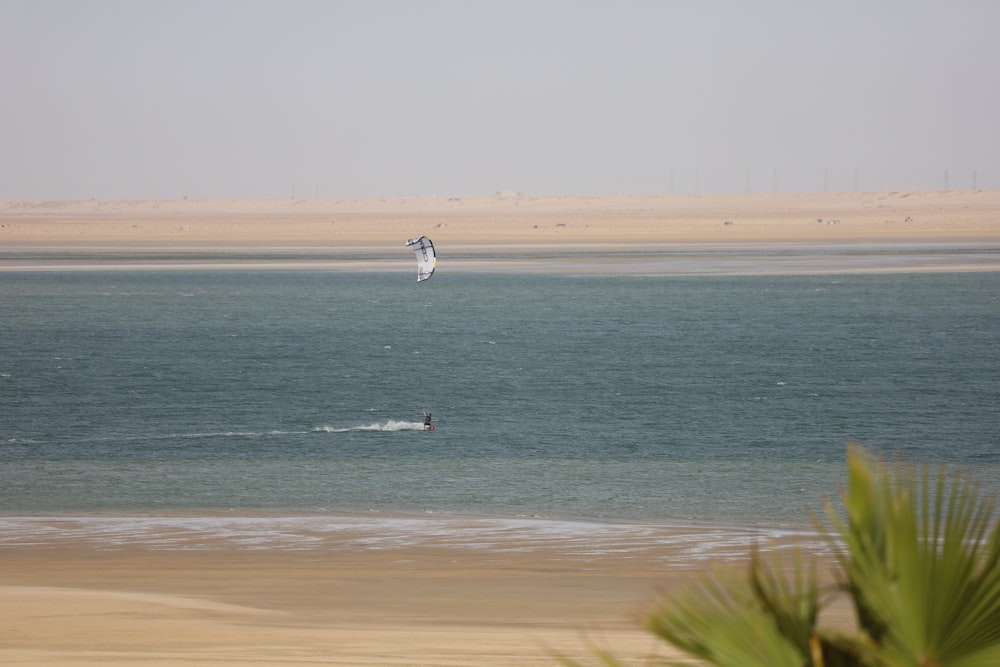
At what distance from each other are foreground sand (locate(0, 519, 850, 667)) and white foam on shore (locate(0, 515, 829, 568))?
0.06m

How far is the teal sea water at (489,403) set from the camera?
18.8 m

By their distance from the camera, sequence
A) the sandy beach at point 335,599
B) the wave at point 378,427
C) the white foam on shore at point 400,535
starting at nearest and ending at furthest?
→ the sandy beach at point 335,599 → the white foam on shore at point 400,535 → the wave at point 378,427

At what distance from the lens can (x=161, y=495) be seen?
18375 millimetres

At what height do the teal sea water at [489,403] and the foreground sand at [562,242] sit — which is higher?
the foreground sand at [562,242]

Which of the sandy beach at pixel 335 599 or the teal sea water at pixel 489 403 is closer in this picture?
the sandy beach at pixel 335 599

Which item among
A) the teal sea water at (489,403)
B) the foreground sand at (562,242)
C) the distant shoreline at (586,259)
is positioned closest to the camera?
the teal sea water at (489,403)

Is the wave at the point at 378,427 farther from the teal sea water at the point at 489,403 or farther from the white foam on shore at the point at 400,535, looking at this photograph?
A: the white foam on shore at the point at 400,535

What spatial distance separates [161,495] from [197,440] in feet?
19.0

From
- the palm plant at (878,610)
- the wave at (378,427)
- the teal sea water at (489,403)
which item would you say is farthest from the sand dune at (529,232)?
the palm plant at (878,610)

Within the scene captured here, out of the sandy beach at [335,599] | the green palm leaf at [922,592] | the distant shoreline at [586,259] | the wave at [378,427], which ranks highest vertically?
the distant shoreline at [586,259]

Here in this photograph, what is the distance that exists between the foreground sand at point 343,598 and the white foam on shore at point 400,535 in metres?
0.06

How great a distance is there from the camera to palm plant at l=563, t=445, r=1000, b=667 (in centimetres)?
323

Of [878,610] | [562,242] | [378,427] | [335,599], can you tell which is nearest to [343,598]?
[335,599]

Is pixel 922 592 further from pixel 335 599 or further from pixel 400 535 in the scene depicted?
pixel 400 535
